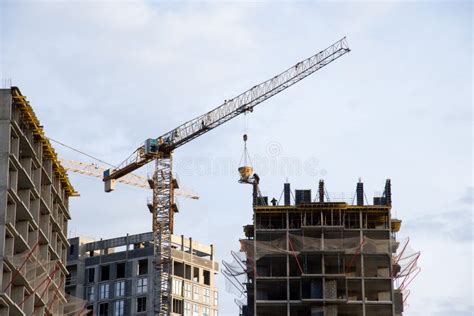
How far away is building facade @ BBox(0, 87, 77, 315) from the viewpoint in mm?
108000

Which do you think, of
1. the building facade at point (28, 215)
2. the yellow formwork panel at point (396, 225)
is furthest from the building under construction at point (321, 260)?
the building facade at point (28, 215)

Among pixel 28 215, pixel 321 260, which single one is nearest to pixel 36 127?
pixel 28 215

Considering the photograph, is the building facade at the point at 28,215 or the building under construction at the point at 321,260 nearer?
the building facade at the point at 28,215

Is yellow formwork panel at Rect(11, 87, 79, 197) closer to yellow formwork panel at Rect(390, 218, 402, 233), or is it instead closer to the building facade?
the building facade

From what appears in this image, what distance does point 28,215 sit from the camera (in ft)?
378

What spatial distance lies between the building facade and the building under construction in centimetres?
3638

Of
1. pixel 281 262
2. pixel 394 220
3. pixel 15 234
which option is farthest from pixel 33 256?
pixel 394 220

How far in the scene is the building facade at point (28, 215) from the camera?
10800 centimetres

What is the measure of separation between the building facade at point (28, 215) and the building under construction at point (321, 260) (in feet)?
119

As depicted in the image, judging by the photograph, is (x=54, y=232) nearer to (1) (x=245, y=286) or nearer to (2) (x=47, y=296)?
(2) (x=47, y=296)

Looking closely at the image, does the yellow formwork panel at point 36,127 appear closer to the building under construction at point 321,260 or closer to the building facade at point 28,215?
the building facade at point 28,215

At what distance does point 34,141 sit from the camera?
120000 mm

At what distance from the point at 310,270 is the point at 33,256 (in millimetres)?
54895

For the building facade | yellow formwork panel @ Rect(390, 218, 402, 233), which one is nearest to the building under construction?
yellow formwork panel @ Rect(390, 218, 402, 233)
